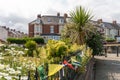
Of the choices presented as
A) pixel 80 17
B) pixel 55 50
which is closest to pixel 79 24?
pixel 80 17

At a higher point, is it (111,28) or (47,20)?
(47,20)

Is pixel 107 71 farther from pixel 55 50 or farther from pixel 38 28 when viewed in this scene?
pixel 38 28

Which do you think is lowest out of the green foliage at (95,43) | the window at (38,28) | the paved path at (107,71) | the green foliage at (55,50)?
the paved path at (107,71)

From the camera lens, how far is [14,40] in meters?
46.6

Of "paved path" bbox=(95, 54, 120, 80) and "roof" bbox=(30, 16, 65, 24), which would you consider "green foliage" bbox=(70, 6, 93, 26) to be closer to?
"paved path" bbox=(95, 54, 120, 80)

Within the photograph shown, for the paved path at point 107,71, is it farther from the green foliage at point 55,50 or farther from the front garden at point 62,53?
the green foliage at point 55,50

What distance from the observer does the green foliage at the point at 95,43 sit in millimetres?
21375

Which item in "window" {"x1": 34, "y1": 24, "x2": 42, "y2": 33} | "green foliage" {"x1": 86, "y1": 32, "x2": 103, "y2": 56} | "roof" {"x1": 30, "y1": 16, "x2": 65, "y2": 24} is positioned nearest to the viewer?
"green foliage" {"x1": 86, "y1": 32, "x2": 103, "y2": 56}

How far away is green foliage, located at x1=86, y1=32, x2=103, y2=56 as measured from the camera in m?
21.4

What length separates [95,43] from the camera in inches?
848

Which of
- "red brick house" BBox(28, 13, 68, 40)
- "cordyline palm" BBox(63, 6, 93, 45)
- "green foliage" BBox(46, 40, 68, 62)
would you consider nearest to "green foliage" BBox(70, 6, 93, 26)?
"cordyline palm" BBox(63, 6, 93, 45)

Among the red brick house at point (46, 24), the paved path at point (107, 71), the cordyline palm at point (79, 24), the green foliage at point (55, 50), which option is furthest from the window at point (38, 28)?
the green foliage at point (55, 50)

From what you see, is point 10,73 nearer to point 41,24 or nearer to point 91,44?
point 91,44

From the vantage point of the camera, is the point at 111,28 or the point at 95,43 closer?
the point at 95,43
